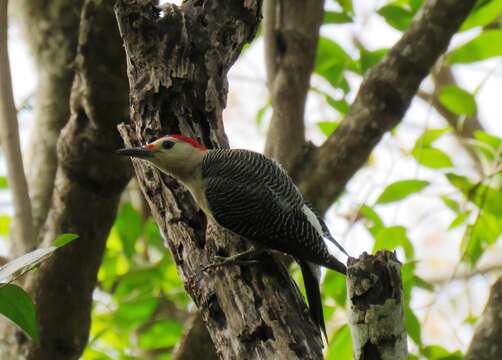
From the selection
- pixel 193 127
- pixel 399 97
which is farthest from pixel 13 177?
pixel 399 97

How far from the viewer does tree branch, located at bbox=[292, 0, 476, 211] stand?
4.20 m

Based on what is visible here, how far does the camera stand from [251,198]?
11.3ft

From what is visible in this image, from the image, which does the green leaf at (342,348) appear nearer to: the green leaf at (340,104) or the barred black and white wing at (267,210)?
the barred black and white wing at (267,210)

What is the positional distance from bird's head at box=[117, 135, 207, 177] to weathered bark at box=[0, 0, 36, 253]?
1.68 feet

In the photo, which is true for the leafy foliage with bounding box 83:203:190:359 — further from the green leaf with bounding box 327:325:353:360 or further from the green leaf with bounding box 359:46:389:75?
the green leaf with bounding box 359:46:389:75

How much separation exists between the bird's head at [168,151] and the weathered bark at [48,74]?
58.5 inches

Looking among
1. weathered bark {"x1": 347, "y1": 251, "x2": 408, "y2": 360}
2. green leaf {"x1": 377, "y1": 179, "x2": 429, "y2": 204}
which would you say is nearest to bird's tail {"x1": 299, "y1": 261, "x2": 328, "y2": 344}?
weathered bark {"x1": 347, "y1": 251, "x2": 408, "y2": 360}

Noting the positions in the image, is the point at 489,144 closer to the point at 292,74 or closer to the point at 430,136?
the point at 430,136

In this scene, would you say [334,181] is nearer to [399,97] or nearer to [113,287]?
[399,97]

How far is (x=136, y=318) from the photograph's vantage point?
471 cm

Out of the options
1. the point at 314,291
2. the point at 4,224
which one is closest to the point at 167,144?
the point at 314,291

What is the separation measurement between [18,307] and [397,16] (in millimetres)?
3221

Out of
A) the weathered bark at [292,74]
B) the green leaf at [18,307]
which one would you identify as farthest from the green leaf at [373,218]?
the green leaf at [18,307]

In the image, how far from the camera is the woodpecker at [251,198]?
329 centimetres
